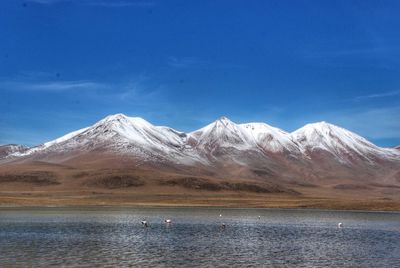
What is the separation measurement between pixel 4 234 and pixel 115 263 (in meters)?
20.8

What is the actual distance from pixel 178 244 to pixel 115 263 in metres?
12.6

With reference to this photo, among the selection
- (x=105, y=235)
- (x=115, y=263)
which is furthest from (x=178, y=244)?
(x=115, y=263)

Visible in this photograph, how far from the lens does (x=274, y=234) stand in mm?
59375

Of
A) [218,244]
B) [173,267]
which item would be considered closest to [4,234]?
[218,244]

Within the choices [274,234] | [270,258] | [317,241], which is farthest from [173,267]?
[274,234]

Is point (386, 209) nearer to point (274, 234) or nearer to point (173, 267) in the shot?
point (274, 234)

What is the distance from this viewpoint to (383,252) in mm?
44656

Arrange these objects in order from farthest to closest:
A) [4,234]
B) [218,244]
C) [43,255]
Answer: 1. [4,234]
2. [218,244]
3. [43,255]

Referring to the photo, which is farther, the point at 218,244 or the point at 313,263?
the point at 218,244

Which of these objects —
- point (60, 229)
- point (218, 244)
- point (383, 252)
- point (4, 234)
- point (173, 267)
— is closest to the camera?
point (173, 267)

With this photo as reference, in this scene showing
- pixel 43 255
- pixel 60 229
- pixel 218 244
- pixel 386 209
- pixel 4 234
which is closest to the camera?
pixel 43 255

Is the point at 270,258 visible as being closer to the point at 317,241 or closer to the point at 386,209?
the point at 317,241

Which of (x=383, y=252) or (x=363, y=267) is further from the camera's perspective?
(x=383, y=252)

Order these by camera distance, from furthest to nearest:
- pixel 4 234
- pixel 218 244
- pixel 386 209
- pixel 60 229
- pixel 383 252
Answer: pixel 386 209 < pixel 60 229 < pixel 4 234 < pixel 218 244 < pixel 383 252
